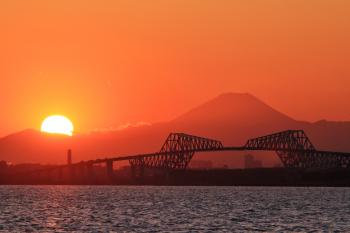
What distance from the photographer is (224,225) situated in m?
123

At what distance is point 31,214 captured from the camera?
490ft

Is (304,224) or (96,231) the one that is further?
(304,224)

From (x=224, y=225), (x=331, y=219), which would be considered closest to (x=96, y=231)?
(x=224, y=225)

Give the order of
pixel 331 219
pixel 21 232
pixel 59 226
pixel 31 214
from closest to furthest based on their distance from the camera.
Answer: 1. pixel 21 232
2. pixel 59 226
3. pixel 331 219
4. pixel 31 214

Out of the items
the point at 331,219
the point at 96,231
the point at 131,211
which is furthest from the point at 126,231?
the point at 131,211

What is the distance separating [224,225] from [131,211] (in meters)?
36.4

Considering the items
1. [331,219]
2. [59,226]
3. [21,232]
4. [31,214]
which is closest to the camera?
[21,232]

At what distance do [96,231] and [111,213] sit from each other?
3729 centimetres

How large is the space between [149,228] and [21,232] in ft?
51.3

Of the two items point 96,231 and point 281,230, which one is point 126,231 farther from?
point 281,230

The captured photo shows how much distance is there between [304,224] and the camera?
12412 cm

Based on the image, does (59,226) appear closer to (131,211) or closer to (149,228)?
(149,228)

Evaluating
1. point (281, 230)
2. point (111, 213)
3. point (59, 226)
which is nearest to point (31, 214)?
point (111, 213)

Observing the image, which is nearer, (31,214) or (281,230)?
(281,230)
